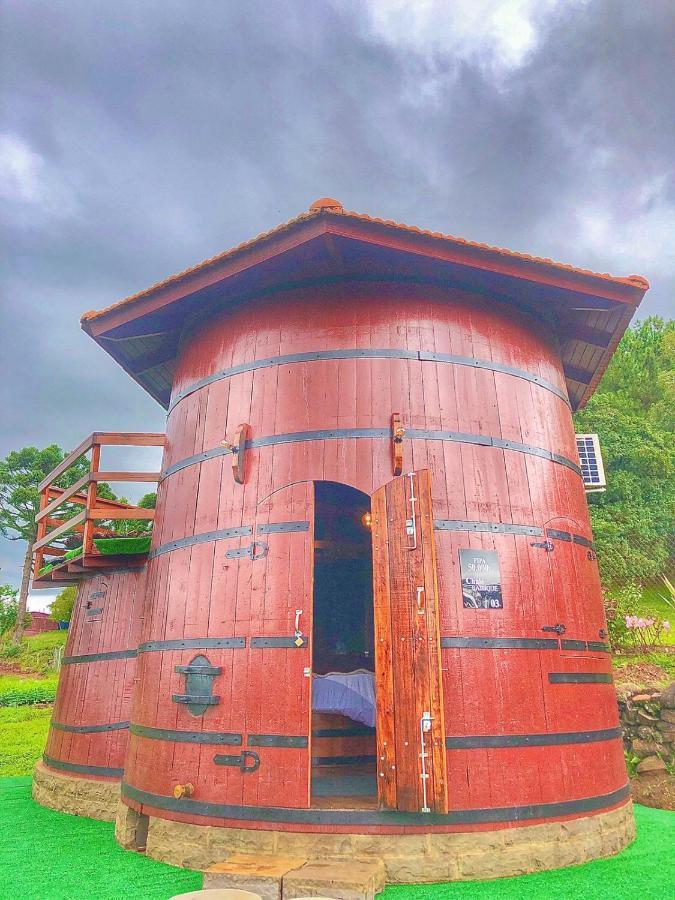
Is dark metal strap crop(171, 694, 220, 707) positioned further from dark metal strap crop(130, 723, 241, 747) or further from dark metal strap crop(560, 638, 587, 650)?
dark metal strap crop(560, 638, 587, 650)

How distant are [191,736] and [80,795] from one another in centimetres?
303

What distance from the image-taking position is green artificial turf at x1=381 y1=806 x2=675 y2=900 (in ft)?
12.8

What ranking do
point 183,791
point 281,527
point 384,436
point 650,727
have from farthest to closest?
point 650,727
point 384,436
point 281,527
point 183,791

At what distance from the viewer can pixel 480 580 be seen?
16.4 ft

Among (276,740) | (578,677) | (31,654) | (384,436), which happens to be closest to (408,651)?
(276,740)

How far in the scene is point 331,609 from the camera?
7422 mm

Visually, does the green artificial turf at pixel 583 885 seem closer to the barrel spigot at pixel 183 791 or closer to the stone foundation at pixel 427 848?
the stone foundation at pixel 427 848

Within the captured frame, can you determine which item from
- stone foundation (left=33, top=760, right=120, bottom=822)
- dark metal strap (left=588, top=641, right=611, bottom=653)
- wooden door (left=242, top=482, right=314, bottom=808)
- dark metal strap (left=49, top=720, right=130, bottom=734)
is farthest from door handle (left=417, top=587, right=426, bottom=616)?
stone foundation (left=33, top=760, right=120, bottom=822)

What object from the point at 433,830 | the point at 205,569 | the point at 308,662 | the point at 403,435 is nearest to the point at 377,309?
the point at 403,435

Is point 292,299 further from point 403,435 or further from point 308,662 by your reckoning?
point 308,662

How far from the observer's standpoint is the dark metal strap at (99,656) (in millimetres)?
7203

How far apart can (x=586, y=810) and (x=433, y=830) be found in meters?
1.43

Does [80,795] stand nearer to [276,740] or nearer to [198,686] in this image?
[198,686]

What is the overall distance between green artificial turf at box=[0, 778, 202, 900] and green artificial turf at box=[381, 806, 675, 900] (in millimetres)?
1757
